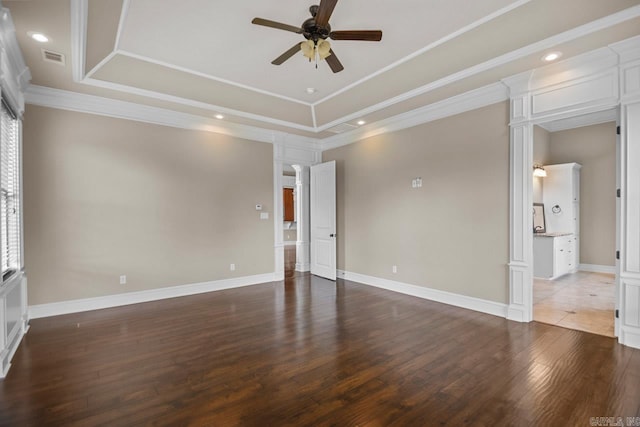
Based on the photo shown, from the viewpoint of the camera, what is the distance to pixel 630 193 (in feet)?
10.3

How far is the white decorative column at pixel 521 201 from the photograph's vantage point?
151 inches

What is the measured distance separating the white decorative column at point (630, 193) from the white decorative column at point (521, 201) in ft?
2.68

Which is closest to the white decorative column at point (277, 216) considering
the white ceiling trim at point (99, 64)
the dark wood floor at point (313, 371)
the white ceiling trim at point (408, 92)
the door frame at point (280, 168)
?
the door frame at point (280, 168)

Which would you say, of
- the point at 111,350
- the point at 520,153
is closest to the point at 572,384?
the point at 520,153

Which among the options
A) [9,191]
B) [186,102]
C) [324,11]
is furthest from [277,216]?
[324,11]

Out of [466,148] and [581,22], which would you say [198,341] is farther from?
[581,22]

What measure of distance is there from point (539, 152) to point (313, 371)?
6943 mm

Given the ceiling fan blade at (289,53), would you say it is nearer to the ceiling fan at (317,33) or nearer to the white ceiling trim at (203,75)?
the ceiling fan at (317,33)

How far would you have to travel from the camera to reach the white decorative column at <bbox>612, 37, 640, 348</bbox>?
10.2ft

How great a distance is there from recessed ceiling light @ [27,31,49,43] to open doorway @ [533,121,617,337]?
302 inches

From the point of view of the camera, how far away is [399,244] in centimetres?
540

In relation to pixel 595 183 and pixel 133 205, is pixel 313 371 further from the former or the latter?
pixel 595 183

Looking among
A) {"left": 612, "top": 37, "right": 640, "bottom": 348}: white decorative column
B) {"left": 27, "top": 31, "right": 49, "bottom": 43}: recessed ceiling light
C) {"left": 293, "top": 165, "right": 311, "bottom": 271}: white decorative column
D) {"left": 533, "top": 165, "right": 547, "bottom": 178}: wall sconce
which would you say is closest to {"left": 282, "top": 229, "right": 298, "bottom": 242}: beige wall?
{"left": 293, "top": 165, "right": 311, "bottom": 271}: white decorative column

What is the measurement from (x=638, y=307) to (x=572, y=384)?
4.48ft
